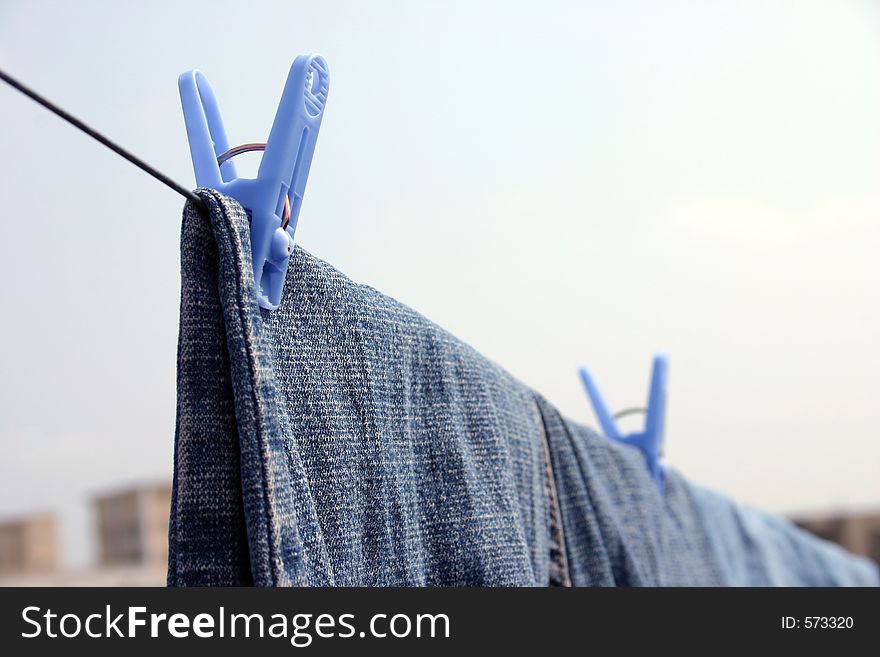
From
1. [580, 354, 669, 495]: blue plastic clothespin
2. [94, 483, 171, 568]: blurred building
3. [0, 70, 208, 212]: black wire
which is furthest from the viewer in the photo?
[94, 483, 171, 568]: blurred building

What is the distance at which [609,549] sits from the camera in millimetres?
750

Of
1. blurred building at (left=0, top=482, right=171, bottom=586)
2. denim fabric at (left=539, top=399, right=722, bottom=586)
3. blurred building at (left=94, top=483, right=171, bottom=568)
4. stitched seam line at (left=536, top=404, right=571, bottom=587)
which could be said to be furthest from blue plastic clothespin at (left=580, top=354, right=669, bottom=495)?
blurred building at (left=94, top=483, right=171, bottom=568)

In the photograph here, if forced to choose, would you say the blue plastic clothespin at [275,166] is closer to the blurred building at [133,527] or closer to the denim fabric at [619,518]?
the denim fabric at [619,518]

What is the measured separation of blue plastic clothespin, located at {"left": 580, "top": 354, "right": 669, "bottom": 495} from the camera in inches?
40.1

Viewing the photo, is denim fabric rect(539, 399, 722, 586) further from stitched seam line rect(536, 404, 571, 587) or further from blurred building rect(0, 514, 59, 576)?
blurred building rect(0, 514, 59, 576)

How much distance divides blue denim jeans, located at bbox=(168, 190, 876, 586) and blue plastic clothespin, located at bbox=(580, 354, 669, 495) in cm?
37

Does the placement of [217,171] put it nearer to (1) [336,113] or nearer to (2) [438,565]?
(2) [438,565]

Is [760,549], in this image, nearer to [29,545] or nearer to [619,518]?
[619,518]

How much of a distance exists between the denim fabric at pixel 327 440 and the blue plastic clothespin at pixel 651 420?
0.45 meters

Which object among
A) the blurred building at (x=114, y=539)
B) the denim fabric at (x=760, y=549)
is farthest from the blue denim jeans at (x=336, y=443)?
the blurred building at (x=114, y=539)

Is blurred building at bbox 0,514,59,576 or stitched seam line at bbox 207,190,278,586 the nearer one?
stitched seam line at bbox 207,190,278,586

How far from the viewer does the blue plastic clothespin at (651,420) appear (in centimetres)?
102
